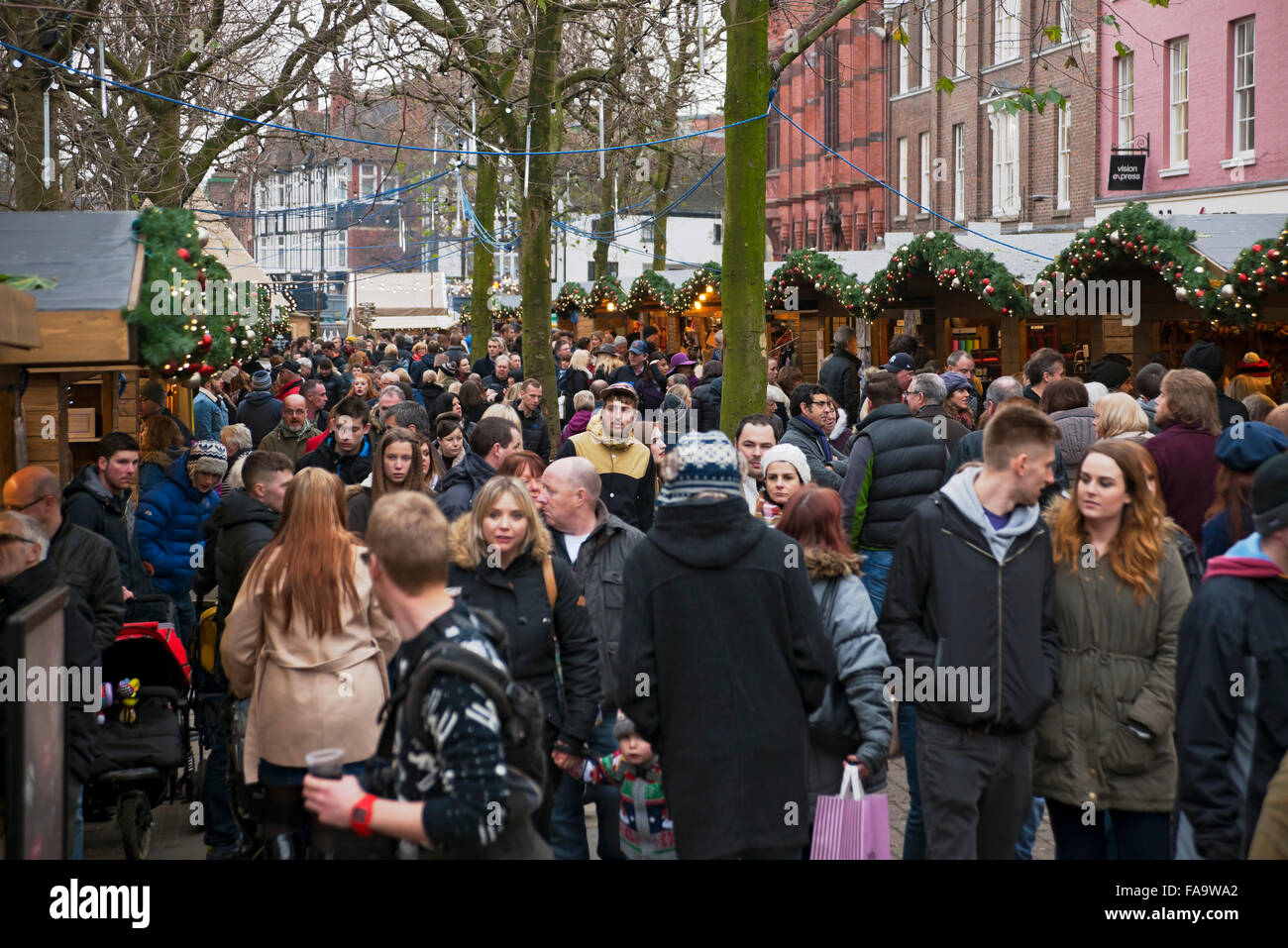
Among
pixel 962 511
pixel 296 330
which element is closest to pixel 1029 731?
pixel 962 511

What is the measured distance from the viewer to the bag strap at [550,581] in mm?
5434

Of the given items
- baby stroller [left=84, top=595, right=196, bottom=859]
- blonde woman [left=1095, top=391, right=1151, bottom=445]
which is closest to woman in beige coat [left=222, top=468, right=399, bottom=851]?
baby stroller [left=84, top=595, right=196, bottom=859]

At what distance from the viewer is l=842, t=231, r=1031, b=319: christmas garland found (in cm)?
1722

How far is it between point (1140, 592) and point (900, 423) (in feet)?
11.2

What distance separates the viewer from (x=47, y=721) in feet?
12.3

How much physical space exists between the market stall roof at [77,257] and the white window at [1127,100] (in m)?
22.4

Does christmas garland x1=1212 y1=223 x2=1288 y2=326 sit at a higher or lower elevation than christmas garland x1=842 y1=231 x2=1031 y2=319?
lower

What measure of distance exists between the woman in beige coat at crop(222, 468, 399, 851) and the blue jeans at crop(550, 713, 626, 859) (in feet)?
2.84

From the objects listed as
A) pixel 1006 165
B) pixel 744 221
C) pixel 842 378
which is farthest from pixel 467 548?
pixel 1006 165

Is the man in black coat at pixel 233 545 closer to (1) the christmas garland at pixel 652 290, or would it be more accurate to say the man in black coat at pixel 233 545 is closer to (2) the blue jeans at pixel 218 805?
(2) the blue jeans at pixel 218 805

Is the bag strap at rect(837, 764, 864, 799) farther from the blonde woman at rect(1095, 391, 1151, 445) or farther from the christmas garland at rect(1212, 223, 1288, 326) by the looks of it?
the christmas garland at rect(1212, 223, 1288, 326)

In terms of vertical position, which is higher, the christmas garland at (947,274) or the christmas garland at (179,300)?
the christmas garland at (947,274)

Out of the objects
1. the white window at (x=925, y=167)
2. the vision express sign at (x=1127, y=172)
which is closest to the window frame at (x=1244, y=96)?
the vision express sign at (x=1127, y=172)

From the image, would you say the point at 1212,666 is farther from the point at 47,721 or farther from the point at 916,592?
the point at 47,721
